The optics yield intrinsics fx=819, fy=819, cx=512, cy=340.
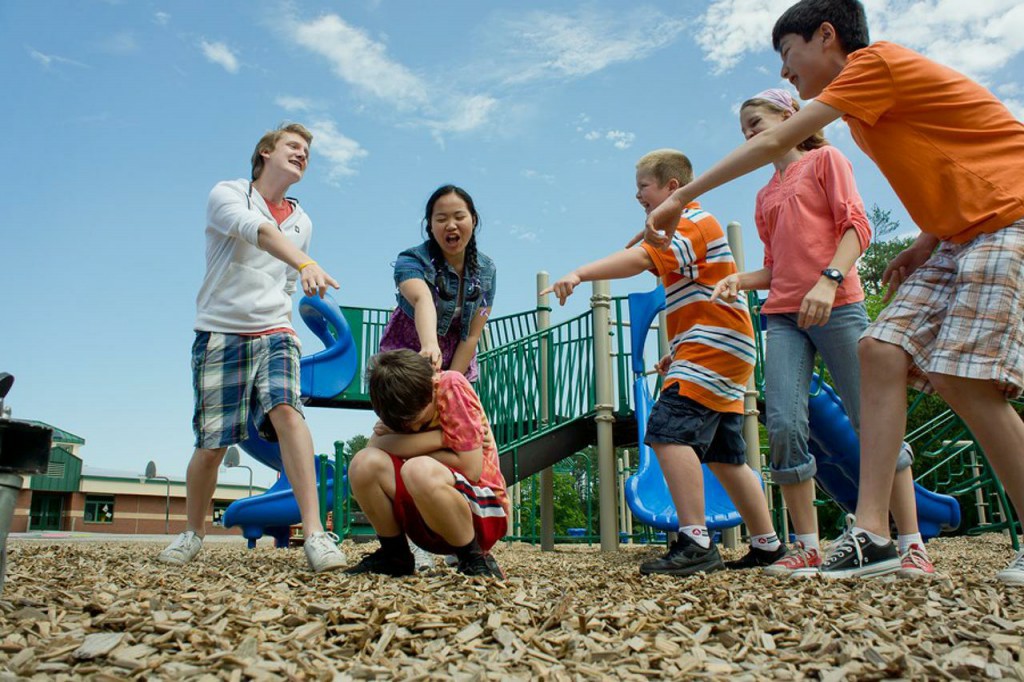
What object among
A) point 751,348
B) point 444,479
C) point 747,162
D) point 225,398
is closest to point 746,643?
point 444,479

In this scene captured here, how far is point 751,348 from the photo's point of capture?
325cm

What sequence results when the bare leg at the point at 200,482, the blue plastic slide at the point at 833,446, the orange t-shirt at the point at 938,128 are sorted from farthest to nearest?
the blue plastic slide at the point at 833,446 → the bare leg at the point at 200,482 → the orange t-shirt at the point at 938,128

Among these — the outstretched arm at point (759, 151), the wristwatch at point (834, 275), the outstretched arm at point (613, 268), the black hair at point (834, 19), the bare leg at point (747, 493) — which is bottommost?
the bare leg at point (747, 493)

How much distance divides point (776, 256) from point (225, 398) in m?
2.22

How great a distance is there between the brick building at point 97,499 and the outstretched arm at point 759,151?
103 ft

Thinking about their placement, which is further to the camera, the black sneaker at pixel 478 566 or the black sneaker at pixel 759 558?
the black sneaker at pixel 759 558

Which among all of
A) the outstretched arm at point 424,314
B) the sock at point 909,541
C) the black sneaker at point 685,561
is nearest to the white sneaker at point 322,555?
the outstretched arm at point 424,314

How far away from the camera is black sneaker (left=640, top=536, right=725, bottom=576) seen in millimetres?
2932

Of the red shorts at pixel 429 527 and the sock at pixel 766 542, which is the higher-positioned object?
the red shorts at pixel 429 527

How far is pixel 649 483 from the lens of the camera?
590cm

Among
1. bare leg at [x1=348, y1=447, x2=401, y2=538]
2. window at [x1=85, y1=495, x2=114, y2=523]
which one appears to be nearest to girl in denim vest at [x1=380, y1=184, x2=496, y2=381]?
bare leg at [x1=348, y1=447, x2=401, y2=538]

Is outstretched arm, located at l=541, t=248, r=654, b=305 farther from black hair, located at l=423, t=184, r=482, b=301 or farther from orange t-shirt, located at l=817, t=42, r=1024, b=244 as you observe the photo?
orange t-shirt, located at l=817, t=42, r=1024, b=244

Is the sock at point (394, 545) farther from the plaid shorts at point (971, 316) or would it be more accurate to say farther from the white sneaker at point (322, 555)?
the plaid shorts at point (971, 316)

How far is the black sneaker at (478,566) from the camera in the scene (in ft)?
8.53
